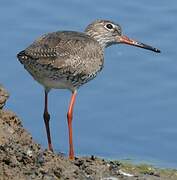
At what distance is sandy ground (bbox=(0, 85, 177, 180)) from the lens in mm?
6176

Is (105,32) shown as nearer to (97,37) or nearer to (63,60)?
(97,37)

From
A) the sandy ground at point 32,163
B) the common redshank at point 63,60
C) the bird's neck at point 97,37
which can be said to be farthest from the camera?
the bird's neck at point 97,37

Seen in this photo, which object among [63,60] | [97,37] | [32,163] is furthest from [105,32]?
[32,163]

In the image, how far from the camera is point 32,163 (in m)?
6.37

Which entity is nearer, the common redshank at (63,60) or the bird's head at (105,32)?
the common redshank at (63,60)

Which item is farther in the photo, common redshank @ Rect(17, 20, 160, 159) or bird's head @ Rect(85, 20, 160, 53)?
bird's head @ Rect(85, 20, 160, 53)

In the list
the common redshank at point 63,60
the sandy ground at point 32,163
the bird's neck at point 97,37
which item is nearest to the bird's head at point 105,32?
the bird's neck at point 97,37

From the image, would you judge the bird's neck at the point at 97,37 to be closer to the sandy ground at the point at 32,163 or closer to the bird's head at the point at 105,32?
the bird's head at the point at 105,32

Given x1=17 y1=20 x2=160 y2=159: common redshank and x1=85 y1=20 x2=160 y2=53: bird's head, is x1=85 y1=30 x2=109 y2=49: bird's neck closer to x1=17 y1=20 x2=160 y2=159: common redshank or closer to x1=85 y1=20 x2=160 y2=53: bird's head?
x1=85 y1=20 x2=160 y2=53: bird's head

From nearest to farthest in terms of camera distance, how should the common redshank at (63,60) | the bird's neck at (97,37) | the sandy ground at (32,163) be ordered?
1. the sandy ground at (32,163)
2. the common redshank at (63,60)
3. the bird's neck at (97,37)

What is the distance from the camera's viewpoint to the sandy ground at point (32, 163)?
6176mm

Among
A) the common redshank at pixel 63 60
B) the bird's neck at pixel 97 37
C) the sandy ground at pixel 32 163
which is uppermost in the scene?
the bird's neck at pixel 97 37

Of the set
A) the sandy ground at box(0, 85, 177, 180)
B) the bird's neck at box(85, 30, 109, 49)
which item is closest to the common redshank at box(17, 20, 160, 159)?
the bird's neck at box(85, 30, 109, 49)

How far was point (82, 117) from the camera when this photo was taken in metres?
9.88
